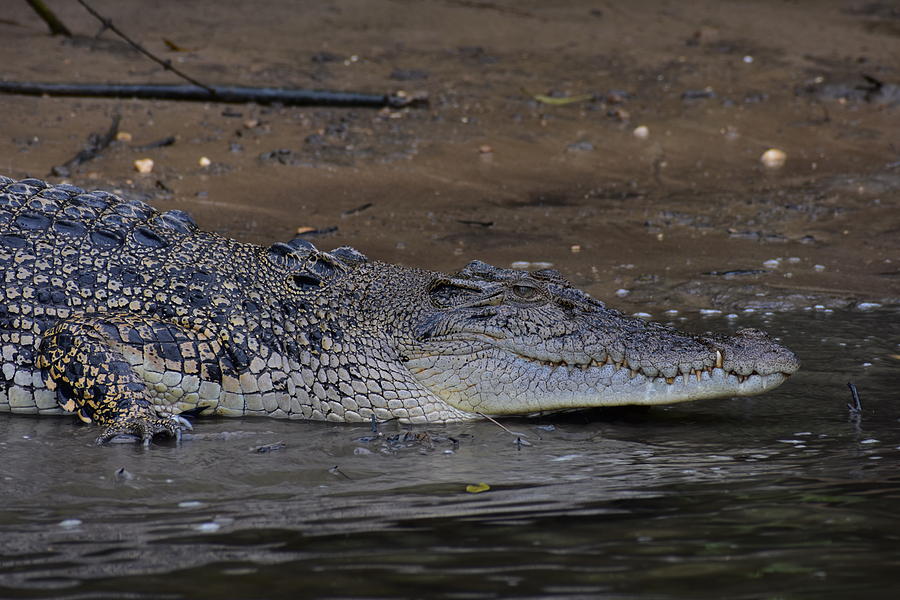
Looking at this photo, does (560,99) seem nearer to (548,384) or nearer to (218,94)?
(218,94)

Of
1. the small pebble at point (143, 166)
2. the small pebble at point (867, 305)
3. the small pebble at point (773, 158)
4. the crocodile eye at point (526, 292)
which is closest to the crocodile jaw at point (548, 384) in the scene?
the crocodile eye at point (526, 292)

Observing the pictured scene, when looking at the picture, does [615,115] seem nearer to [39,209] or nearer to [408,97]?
[408,97]

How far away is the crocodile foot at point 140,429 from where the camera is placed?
4.44 meters

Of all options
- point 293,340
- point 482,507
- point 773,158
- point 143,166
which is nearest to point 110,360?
point 293,340

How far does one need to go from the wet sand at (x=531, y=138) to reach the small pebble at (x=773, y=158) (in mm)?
86

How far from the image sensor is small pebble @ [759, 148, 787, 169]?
9.91 meters

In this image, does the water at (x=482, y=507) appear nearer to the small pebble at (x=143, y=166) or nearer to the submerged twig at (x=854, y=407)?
the submerged twig at (x=854, y=407)

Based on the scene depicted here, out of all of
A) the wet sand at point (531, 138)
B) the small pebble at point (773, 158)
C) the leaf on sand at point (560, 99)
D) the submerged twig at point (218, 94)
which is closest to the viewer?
the wet sand at point (531, 138)

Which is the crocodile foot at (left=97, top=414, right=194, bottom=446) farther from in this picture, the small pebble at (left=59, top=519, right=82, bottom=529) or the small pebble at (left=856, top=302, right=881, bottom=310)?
the small pebble at (left=856, top=302, right=881, bottom=310)

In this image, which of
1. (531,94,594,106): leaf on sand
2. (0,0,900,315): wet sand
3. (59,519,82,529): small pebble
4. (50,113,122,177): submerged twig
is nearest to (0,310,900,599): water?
(59,519,82,529): small pebble

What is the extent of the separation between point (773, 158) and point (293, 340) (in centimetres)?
630

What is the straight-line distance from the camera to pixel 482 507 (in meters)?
3.58

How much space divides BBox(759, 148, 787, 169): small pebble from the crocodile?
5437 millimetres

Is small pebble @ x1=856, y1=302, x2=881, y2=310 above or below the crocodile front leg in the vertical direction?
above
